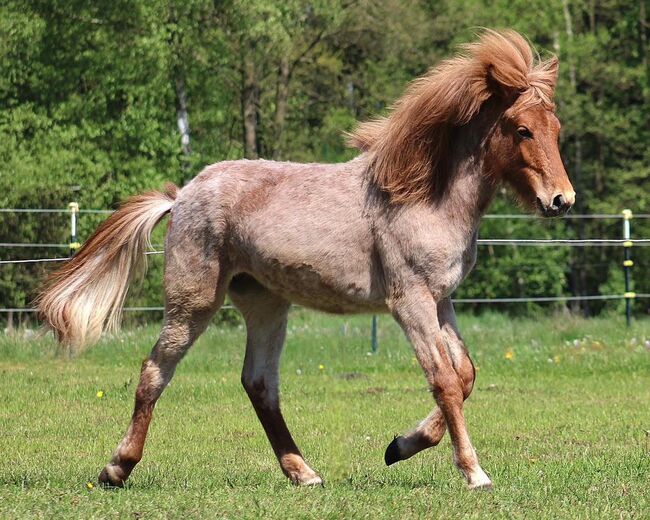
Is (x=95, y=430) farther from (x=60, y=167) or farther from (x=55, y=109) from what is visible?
(x=55, y=109)

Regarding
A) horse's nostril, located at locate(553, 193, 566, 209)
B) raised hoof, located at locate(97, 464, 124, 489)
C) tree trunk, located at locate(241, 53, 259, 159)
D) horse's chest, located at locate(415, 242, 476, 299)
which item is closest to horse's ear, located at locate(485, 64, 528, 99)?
horse's nostril, located at locate(553, 193, 566, 209)

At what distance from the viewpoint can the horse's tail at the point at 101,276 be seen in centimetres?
793

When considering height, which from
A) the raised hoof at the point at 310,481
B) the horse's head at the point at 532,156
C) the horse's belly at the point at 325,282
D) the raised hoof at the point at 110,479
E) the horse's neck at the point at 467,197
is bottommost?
the raised hoof at the point at 310,481

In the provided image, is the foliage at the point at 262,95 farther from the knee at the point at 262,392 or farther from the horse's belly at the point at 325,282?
the horse's belly at the point at 325,282

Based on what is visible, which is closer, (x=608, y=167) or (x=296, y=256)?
(x=296, y=256)

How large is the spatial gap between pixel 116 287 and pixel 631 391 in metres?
6.64

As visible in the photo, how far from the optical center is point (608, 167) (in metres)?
35.7

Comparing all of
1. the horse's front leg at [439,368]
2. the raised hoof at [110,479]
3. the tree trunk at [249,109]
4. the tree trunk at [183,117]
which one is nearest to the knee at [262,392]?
the raised hoof at [110,479]

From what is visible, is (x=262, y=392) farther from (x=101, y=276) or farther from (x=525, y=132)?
(x=525, y=132)

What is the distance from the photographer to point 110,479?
7.22 m

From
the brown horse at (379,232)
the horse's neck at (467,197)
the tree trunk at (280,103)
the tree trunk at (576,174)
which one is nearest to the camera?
the brown horse at (379,232)

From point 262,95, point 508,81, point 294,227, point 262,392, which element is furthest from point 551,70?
point 262,95

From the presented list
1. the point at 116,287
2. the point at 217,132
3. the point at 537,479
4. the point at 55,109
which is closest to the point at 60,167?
the point at 55,109

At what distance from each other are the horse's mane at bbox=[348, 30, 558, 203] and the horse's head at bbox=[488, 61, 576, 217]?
0.24ft
